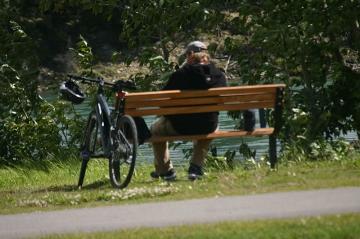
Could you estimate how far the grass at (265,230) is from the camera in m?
6.80

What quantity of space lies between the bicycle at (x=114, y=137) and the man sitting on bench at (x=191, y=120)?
45cm

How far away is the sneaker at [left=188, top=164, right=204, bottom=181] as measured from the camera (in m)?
10.5

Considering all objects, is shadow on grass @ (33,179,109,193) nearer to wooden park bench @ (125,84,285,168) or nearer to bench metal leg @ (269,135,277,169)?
wooden park bench @ (125,84,285,168)

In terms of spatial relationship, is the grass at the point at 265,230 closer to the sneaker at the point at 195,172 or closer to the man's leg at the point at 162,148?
the sneaker at the point at 195,172

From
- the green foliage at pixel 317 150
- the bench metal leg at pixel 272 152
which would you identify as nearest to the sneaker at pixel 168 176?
the bench metal leg at pixel 272 152

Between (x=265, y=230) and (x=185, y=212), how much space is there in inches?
49.7

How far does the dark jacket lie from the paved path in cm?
234

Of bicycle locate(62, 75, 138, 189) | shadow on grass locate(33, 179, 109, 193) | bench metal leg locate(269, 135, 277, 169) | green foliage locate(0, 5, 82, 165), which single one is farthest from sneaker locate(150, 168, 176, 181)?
green foliage locate(0, 5, 82, 165)

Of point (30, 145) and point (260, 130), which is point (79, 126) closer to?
point (30, 145)

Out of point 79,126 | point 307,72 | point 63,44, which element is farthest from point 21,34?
point 63,44

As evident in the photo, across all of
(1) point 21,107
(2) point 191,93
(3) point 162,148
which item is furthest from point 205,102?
(1) point 21,107

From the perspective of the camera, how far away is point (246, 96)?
1109cm

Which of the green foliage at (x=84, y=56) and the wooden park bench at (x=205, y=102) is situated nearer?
the wooden park bench at (x=205, y=102)

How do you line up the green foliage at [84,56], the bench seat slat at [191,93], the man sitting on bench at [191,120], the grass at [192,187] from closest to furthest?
the grass at [192,187]
the bench seat slat at [191,93]
the man sitting on bench at [191,120]
the green foliage at [84,56]
